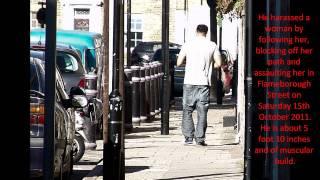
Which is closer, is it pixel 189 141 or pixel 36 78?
pixel 36 78

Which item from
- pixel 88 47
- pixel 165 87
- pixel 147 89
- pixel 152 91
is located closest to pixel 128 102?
pixel 165 87

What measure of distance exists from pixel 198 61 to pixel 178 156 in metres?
1.79

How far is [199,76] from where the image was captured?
15539mm

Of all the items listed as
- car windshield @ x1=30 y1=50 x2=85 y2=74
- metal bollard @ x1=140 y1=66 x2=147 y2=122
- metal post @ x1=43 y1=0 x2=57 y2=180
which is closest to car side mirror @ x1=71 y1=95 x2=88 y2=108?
metal post @ x1=43 y1=0 x2=57 y2=180

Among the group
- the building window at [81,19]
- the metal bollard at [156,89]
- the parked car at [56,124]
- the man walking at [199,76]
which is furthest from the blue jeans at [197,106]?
the building window at [81,19]

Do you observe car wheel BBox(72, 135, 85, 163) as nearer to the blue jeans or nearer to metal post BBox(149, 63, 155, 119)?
the blue jeans

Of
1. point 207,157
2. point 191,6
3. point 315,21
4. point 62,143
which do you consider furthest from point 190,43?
point 191,6

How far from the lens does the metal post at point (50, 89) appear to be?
6.31 meters

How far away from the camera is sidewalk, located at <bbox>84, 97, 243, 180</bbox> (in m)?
12.5

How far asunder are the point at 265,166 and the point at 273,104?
0.94 m

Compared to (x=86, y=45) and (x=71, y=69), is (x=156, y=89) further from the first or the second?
(x=71, y=69)

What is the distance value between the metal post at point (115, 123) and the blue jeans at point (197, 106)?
4.82 m

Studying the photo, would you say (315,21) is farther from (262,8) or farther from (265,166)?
(265,166)

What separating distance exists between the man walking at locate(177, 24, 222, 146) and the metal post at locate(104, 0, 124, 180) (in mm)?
4769
